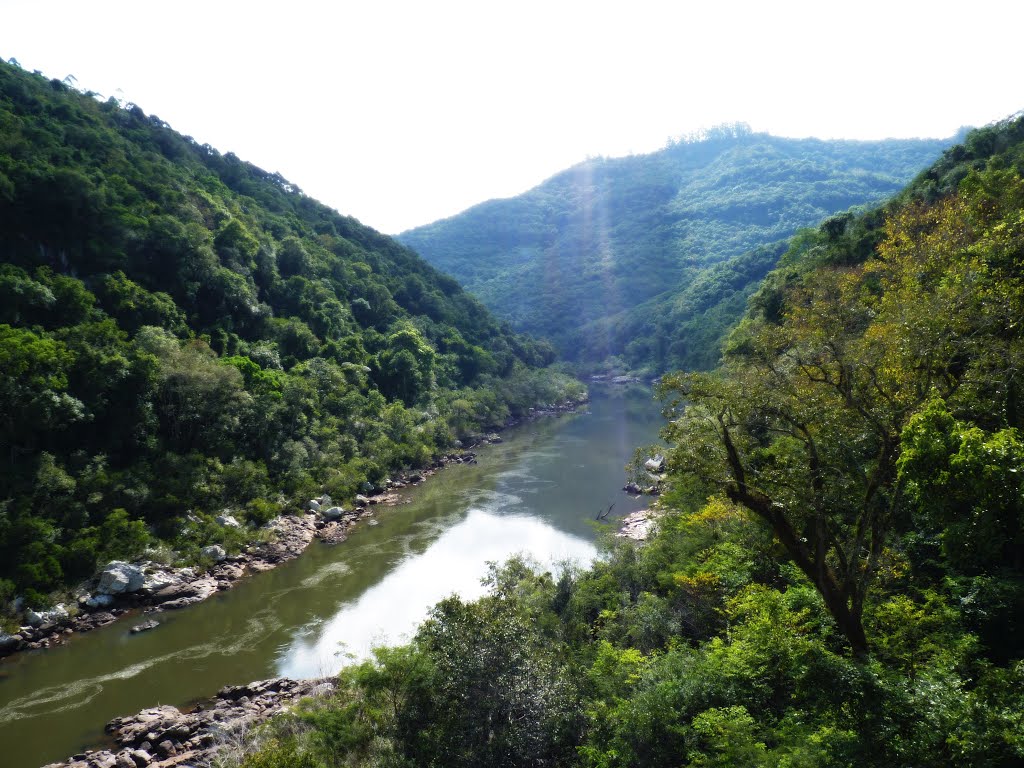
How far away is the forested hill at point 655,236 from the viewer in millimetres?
88938

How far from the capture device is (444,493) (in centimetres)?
3288

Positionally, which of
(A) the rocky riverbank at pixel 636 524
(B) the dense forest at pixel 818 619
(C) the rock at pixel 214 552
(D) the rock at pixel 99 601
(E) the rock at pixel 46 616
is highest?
(B) the dense forest at pixel 818 619

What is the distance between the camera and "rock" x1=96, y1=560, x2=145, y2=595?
1911 centimetres

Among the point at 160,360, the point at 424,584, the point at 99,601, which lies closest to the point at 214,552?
the point at 99,601


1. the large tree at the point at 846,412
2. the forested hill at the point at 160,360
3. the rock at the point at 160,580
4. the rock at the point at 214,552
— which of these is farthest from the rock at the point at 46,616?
the large tree at the point at 846,412

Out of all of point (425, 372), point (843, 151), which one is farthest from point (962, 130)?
point (425, 372)

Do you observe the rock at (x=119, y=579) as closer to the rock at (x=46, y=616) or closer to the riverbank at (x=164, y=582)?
the riverbank at (x=164, y=582)

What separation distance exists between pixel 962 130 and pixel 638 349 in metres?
115

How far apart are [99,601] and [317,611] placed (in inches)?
265

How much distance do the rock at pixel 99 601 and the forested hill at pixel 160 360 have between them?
1158 mm

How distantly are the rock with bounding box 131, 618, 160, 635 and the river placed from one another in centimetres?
20

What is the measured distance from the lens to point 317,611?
19766 millimetres

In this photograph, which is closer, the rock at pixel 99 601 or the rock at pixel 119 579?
the rock at pixel 99 601

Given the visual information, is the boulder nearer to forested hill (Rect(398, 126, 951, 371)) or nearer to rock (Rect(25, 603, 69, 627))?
rock (Rect(25, 603, 69, 627))
